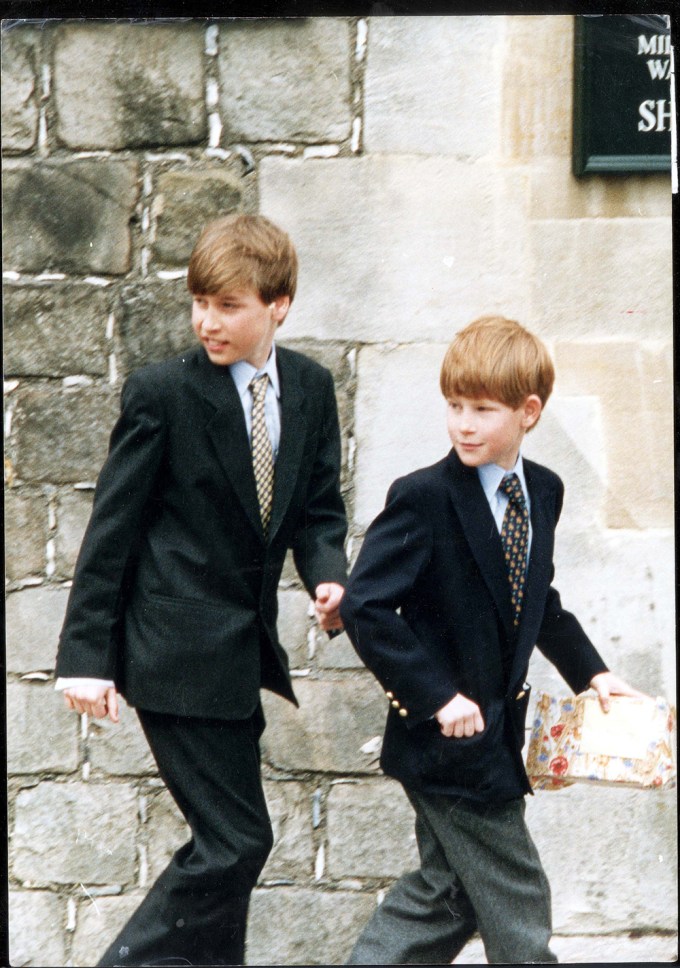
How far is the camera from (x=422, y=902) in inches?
129

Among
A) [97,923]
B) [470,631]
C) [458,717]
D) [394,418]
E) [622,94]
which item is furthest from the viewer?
[97,923]

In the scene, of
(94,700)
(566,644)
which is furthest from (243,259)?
(566,644)

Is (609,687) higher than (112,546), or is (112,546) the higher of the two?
(112,546)

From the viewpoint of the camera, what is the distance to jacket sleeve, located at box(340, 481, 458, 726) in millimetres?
3070

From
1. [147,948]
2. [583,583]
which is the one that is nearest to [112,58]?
[583,583]

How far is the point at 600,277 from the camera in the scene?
10.8 ft

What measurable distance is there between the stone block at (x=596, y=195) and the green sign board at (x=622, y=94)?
0.03 metres

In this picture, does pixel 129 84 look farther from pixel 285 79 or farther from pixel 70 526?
pixel 70 526

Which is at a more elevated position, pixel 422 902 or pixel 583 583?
pixel 583 583

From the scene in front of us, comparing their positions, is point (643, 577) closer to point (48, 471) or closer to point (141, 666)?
point (141, 666)

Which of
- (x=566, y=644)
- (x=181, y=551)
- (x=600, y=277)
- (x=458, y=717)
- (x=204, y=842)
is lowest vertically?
(x=204, y=842)

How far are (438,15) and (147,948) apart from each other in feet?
7.37

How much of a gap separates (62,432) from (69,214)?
51cm

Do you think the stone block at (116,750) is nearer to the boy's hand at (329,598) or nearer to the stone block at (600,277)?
the boy's hand at (329,598)
